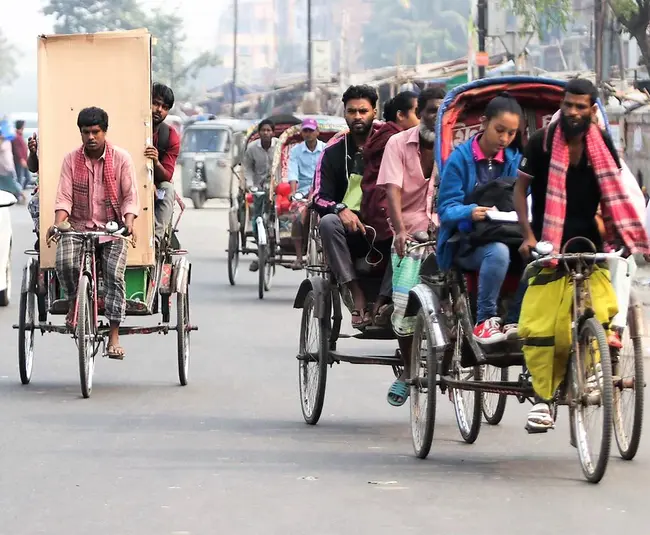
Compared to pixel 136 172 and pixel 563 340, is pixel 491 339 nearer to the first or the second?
pixel 563 340

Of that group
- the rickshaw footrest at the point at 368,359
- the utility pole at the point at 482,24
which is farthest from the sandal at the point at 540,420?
the utility pole at the point at 482,24

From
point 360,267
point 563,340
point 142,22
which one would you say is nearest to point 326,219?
point 360,267

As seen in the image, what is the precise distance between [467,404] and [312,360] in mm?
1080

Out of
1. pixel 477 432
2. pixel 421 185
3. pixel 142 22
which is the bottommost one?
pixel 477 432

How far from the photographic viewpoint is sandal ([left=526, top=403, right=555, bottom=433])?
24.9 feet

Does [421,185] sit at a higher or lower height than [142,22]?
lower

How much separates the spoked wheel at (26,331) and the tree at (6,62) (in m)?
171

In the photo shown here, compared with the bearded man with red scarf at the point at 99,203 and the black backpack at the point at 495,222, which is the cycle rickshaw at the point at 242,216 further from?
the black backpack at the point at 495,222

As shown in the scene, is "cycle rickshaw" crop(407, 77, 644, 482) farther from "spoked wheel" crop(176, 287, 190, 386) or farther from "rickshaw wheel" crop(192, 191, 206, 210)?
"rickshaw wheel" crop(192, 191, 206, 210)

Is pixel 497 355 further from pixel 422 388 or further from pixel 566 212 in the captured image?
pixel 566 212

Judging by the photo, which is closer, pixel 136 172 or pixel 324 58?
pixel 136 172

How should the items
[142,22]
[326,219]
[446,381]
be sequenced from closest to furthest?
1. [446,381]
2. [326,219]
3. [142,22]

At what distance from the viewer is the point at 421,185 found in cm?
933

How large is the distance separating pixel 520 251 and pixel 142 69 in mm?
4526
